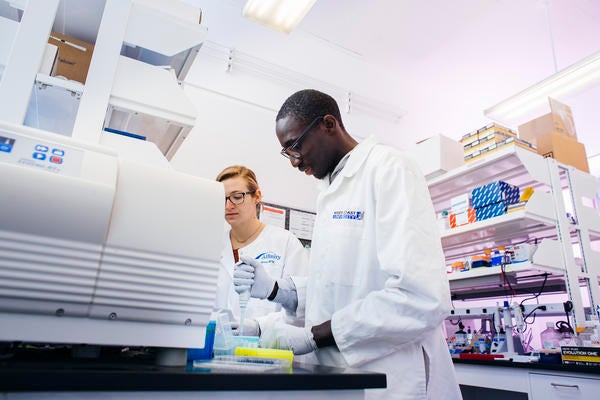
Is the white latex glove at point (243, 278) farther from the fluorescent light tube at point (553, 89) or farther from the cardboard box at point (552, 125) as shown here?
the fluorescent light tube at point (553, 89)

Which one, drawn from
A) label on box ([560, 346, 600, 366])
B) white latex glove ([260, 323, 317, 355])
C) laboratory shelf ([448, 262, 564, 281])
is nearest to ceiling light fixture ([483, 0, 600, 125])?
laboratory shelf ([448, 262, 564, 281])

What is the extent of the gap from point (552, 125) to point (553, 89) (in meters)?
0.55

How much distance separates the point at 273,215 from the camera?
3.07 m

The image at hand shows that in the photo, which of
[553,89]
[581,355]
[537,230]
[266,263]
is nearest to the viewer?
[581,355]

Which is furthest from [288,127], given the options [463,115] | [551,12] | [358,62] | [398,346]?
[463,115]

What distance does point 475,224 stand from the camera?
104 inches

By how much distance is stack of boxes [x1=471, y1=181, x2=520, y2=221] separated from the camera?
249cm

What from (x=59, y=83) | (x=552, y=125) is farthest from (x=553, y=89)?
(x=59, y=83)

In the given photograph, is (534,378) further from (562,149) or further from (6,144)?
(6,144)

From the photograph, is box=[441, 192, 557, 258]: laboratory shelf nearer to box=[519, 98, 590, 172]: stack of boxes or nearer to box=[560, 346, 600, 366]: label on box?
box=[519, 98, 590, 172]: stack of boxes

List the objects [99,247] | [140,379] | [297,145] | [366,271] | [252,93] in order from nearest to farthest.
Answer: [140,379]
[99,247]
[366,271]
[297,145]
[252,93]

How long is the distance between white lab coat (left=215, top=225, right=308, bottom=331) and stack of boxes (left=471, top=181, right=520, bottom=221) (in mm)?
1237

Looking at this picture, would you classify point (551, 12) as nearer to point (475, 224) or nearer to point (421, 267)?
point (475, 224)

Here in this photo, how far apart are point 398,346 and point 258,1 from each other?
2359mm
